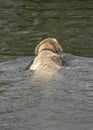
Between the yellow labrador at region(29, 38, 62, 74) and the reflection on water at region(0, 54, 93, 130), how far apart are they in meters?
0.25

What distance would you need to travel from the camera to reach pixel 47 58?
38.0 feet

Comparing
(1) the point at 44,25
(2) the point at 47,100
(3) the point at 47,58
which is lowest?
(1) the point at 44,25

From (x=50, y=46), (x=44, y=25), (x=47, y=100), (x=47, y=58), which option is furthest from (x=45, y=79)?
(x=44, y=25)

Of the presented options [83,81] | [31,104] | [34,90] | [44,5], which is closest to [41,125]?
[31,104]

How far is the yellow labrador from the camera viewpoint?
35.8 ft

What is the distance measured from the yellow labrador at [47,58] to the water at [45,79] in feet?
0.74

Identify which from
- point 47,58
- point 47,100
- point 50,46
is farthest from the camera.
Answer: point 50,46

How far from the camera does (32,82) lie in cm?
995

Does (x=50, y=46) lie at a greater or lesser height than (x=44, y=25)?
greater

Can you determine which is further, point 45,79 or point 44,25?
point 44,25

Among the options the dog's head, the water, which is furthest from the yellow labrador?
the water

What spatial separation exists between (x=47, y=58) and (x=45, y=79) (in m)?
1.59

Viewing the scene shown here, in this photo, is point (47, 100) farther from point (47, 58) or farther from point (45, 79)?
point (47, 58)

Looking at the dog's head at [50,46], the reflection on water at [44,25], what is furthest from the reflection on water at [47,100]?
the reflection on water at [44,25]
